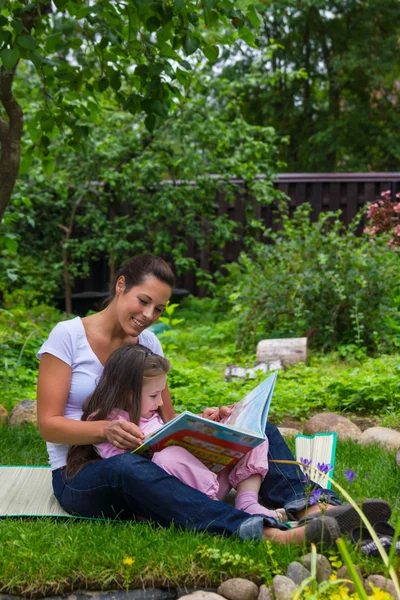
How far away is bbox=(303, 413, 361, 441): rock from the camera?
14.1 feet

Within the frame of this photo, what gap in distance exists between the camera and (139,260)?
10.3 ft

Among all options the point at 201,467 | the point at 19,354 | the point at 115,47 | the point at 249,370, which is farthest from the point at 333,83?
the point at 201,467

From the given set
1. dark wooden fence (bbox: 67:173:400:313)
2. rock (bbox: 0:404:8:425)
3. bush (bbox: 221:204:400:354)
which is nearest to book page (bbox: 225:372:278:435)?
rock (bbox: 0:404:8:425)

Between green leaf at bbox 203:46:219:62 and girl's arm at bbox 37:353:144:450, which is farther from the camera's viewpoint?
green leaf at bbox 203:46:219:62

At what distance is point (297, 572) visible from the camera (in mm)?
2412

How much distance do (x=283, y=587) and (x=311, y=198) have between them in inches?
349

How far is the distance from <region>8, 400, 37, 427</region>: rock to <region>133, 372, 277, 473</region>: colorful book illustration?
1931 mm

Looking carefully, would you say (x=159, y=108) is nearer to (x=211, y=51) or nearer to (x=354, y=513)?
(x=211, y=51)

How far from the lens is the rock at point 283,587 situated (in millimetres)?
2326

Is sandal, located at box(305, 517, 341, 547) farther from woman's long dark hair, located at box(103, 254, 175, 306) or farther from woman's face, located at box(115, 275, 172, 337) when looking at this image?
woman's long dark hair, located at box(103, 254, 175, 306)

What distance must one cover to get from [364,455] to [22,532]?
1.83m

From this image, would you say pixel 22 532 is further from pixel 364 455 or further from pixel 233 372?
pixel 233 372

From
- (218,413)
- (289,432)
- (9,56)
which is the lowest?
(289,432)

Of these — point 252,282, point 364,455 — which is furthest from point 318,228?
point 364,455
